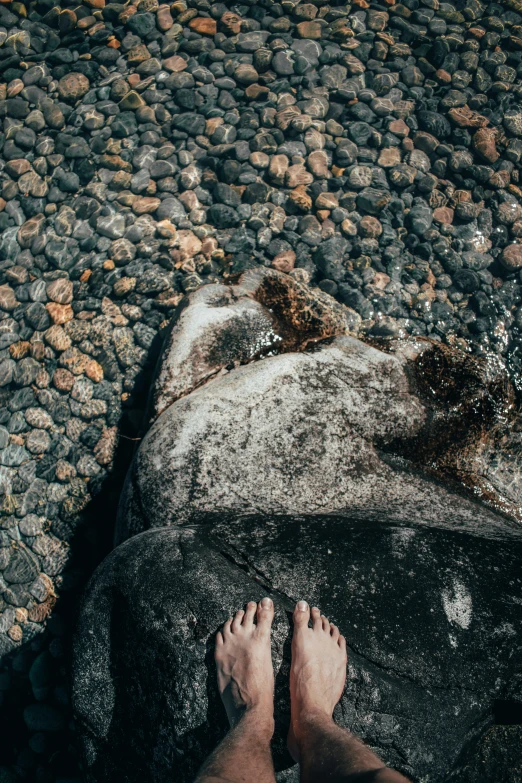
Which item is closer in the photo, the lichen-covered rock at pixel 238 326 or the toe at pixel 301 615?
the toe at pixel 301 615

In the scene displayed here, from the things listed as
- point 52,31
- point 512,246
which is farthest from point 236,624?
point 52,31

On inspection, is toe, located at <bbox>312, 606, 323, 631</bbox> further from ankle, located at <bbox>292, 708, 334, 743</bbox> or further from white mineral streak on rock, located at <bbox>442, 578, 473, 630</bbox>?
white mineral streak on rock, located at <bbox>442, 578, 473, 630</bbox>

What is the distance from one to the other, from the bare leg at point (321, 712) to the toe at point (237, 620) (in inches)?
10.0

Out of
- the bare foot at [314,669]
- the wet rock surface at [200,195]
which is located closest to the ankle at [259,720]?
Answer: the bare foot at [314,669]

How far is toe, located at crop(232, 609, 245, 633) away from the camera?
2.49 m

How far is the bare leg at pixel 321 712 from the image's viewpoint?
2.14 meters

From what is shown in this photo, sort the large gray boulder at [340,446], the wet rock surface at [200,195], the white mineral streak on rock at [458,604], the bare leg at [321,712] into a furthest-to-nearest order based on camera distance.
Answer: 1. the wet rock surface at [200,195]
2. the large gray boulder at [340,446]
3. the white mineral streak on rock at [458,604]
4. the bare leg at [321,712]

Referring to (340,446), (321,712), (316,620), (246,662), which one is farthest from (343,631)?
(340,446)

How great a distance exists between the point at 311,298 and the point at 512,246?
1.93 metres

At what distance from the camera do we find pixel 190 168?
202 inches

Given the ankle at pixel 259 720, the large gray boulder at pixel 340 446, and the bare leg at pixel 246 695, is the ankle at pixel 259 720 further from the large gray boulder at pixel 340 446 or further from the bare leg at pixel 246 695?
the large gray boulder at pixel 340 446

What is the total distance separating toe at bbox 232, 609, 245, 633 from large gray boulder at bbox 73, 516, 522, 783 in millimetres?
49

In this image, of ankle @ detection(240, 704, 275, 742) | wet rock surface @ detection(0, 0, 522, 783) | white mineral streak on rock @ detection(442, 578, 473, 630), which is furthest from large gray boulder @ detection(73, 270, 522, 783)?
wet rock surface @ detection(0, 0, 522, 783)

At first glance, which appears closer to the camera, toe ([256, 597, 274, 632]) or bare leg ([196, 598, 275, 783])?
bare leg ([196, 598, 275, 783])
